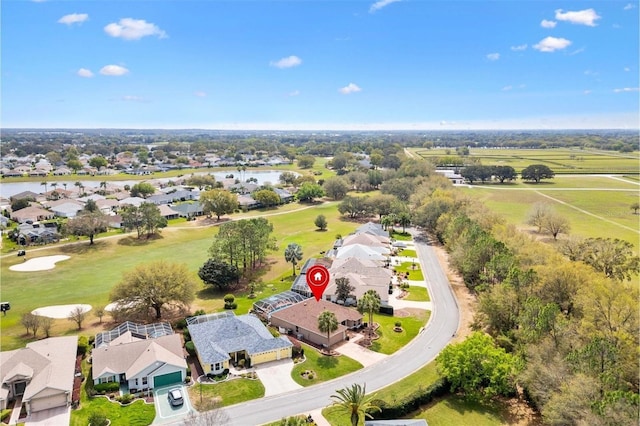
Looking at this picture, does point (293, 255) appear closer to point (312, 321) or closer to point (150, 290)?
point (312, 321)

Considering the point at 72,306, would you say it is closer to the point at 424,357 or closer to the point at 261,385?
the point at 261,385

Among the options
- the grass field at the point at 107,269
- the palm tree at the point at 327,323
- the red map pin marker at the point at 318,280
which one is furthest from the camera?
the grass field at the point at 107,269

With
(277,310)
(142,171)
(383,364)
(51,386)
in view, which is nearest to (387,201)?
(277,310)

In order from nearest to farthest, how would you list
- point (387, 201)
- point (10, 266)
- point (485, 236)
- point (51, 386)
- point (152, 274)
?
point (51, 386) → point (152, 274) → point (485, 236) → point (10, 266) → point (387, 201)

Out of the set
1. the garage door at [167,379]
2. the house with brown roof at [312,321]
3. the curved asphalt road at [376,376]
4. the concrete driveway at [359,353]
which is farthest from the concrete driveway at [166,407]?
the concrete driveway at [359,353]

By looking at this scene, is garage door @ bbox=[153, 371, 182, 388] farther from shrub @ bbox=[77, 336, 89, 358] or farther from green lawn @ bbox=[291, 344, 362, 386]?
shrub @ bbox=[77, 336, 89, 358]

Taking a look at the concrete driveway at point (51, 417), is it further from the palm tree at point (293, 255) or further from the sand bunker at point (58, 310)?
the palm tree at point (293, 255)

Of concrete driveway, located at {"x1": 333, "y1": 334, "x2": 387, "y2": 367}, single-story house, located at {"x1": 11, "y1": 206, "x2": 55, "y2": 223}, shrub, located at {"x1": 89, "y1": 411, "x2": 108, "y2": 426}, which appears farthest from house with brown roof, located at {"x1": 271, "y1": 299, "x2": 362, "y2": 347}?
single-story house, located at {"x1": 11, "y1": 206, "x2": 55, "y2": 223}
